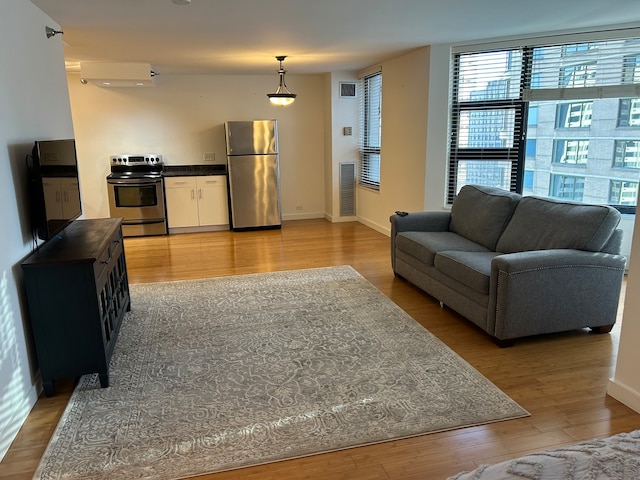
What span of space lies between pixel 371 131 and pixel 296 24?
3.36m

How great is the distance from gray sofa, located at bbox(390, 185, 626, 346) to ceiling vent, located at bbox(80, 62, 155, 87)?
4.67 m

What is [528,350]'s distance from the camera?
3166 millimetres

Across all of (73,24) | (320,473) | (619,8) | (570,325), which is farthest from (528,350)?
(73,24)

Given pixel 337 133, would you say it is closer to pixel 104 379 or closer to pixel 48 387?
pixel 104 379

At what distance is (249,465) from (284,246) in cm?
425

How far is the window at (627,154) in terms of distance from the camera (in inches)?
175

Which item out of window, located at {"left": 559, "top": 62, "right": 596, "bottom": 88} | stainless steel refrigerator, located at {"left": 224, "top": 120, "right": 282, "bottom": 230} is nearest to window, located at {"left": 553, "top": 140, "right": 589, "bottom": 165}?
window, located at {"left": 559, "top": 62, "right": 596, "bottom": 88}

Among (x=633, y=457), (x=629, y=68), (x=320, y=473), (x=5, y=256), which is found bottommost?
(x=320, y=473)

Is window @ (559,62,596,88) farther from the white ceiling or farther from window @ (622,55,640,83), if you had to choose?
the white ceiling

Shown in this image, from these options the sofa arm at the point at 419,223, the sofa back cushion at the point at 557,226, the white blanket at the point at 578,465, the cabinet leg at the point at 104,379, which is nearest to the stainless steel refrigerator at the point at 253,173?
the sofa arm at the point at 419,223

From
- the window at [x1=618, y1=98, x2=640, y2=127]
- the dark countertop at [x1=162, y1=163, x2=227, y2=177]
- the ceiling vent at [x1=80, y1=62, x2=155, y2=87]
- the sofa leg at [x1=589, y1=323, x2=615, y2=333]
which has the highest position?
the ceiling vent at [x1=80, y1=62, x2=155, y2=87]

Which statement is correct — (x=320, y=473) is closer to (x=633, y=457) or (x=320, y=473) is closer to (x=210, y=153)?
(x=633, y=457)

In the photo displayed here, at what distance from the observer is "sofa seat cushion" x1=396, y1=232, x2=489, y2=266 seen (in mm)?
3955

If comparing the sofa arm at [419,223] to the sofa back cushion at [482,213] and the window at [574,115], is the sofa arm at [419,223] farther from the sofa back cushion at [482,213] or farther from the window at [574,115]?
the window at [574,115]
